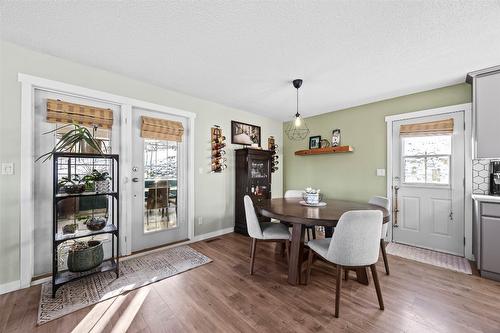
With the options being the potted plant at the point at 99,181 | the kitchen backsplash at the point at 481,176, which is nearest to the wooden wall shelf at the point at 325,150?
the kitchen backsplash at the point at 481,176

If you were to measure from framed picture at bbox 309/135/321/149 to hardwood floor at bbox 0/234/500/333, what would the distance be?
2.51 metres

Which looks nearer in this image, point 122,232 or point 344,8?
point 344,8

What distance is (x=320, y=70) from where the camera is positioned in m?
2.50

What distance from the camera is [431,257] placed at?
2.80 meters

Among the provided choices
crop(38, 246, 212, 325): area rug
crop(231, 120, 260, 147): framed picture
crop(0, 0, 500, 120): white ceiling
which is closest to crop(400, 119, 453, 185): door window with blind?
crop(0, 0, 500, 120): white ceiling

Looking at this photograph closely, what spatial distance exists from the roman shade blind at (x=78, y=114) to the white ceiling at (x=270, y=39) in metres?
0.51

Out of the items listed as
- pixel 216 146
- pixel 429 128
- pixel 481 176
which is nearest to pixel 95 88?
pixel 216 146

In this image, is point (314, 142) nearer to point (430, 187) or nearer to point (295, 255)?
point (430, 187)

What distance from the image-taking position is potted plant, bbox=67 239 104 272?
204cm

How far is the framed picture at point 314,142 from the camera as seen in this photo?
4.31m

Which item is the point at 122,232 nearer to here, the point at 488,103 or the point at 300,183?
the point at 300,183

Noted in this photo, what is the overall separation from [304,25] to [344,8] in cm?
31

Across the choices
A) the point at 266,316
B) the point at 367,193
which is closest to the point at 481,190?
the point at 367,193

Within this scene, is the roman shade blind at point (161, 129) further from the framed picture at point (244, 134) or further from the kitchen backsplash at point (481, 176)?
the kitchen backsplash at point (481, 176)
